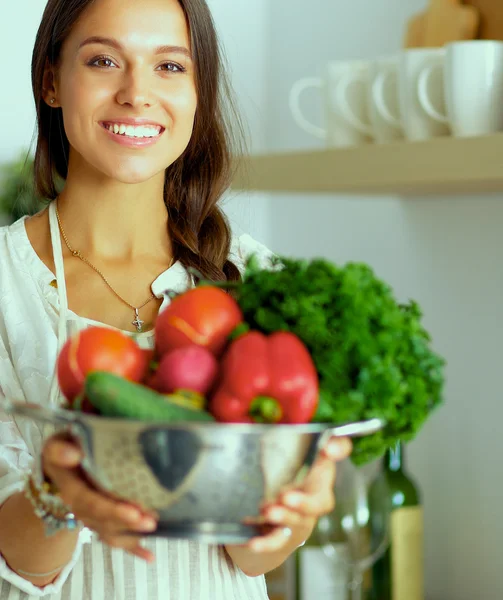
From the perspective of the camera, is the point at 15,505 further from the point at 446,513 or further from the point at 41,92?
the point at 446,513

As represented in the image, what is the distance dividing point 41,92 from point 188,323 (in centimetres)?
57

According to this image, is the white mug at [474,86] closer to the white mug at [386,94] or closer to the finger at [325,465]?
the white mug at [386,94]

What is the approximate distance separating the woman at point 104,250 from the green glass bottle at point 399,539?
60cm

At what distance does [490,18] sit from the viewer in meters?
1.50

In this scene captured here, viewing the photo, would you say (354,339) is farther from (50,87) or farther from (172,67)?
(50,87)

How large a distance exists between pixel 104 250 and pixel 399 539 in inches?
33.2

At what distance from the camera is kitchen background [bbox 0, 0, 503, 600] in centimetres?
177

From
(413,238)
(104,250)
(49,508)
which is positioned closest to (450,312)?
(413,238)

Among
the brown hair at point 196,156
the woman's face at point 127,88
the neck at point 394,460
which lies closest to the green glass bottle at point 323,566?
the neck at point 394,460

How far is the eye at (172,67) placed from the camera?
1075 millimetres

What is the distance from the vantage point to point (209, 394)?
674mm

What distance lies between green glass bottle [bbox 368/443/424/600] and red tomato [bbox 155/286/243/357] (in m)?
1.01

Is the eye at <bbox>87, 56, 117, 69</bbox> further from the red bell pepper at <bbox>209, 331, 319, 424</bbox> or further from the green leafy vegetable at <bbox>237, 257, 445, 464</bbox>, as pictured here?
the red bell pepper at <bbox>209, 331, 319, 424</bbox>

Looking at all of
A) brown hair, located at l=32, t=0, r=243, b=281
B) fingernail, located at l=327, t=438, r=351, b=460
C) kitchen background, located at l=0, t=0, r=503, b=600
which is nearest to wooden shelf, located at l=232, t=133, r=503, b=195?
kitchen background, located at l=0, t=0, r=503, b=600
